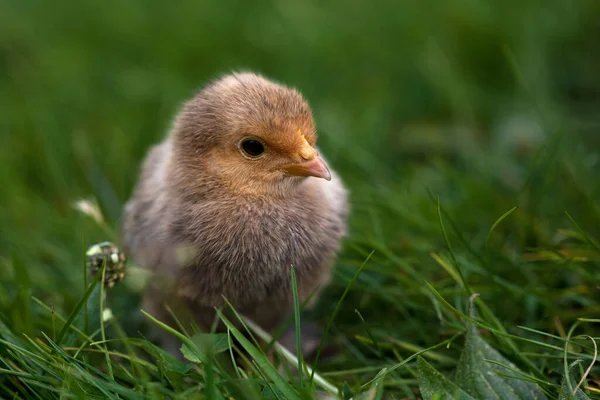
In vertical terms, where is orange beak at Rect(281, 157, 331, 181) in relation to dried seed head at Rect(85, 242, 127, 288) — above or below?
above

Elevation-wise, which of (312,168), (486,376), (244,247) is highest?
(312,168)

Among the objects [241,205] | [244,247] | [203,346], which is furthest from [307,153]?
[203,346]

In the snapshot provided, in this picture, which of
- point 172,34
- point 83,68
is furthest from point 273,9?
point 83,68

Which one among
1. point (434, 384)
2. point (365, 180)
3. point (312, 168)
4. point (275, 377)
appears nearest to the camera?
point (275, 377)

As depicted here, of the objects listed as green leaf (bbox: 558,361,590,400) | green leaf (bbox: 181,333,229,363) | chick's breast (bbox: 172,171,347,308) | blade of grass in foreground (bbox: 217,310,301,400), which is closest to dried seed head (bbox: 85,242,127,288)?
chick's breast (bbox: 172,171,347,308)

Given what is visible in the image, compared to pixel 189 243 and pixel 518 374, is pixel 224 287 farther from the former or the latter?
pixel 518 374

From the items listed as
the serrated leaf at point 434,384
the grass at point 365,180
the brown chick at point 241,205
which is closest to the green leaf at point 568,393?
the grass at point 365,180

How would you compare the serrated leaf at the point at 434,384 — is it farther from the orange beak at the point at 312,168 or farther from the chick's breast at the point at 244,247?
the orange beak at the point at 312,168

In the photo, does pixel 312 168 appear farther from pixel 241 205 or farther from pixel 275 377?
pixel 275 377

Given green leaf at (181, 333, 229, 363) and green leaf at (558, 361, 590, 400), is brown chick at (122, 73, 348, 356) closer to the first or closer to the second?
green leaf at (181, 333, 229, 363)
